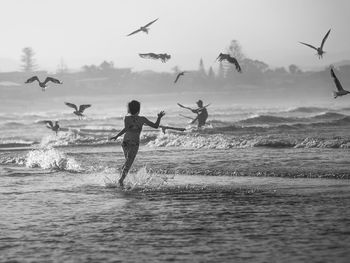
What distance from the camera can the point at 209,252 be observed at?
7125 mm

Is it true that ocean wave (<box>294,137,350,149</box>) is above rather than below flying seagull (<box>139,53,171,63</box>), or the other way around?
below

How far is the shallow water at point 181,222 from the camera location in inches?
281

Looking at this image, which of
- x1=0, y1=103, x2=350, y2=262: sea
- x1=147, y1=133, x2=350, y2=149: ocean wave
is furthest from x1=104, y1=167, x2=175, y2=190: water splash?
x1=147, y1=133, x2=350, y2=149: ocean wave

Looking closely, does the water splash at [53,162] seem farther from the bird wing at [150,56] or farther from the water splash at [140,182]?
the bird wing at [150,56]

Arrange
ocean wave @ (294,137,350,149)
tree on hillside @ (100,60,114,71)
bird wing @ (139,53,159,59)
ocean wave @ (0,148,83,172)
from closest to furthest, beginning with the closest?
ocean wave @ (0,148,83,172), ocean wave @ (294,137,350,149), bird wing @ (139,53,159,59), tree on hillside @ (100,60,114,71)

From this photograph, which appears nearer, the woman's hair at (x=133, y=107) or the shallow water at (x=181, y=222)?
the shallow water at (x=181, y=222)

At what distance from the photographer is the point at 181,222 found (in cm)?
875

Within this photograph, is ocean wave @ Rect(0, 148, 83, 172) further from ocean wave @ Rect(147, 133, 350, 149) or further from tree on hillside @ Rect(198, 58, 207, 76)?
tree on hillside @ Rect(198, 58, 207, 76)

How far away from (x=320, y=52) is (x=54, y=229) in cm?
1132

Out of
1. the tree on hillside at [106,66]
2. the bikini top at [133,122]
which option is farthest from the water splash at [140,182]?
the tree on hillside at [106,66]

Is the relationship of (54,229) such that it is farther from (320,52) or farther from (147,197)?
(320,52)

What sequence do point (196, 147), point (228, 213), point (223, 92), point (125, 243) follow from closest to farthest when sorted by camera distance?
point (125, 243) → point (228, 213) → point (196, 147) → point (223, 92)

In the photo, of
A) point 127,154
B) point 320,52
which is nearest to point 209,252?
point 127,154

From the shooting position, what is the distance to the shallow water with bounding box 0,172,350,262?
7137mm
